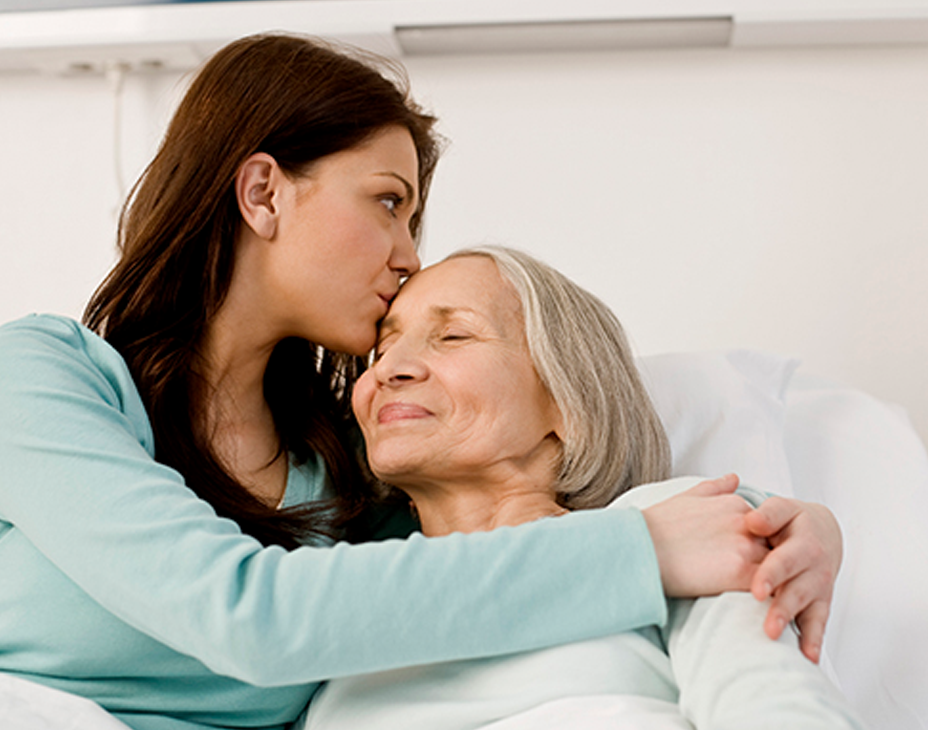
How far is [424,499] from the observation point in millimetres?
1241

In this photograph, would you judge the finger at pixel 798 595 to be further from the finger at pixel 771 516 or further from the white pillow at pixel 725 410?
the white pillow at pixel 725 410

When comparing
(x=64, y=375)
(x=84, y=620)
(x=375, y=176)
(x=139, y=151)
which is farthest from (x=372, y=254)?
(x=139, y=151)

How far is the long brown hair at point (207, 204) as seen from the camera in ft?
4.14

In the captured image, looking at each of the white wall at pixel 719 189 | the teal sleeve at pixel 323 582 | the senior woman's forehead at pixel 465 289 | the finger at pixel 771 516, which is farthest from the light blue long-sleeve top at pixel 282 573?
the white wall at pixel 719 189

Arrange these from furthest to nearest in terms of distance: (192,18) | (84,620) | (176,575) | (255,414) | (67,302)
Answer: (67,302), (192,18), (255,414), (84,620), (176,575)

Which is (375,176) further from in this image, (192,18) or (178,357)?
(192,18)

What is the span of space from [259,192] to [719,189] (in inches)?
37.0

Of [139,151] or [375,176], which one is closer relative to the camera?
[375,176]

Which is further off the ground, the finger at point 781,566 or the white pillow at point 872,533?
the finger at point 781,566

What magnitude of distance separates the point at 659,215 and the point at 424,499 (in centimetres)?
88

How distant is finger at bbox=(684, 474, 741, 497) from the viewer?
0.96 metres

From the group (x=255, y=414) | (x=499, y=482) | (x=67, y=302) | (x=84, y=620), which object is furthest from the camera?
(x=67, y=302)

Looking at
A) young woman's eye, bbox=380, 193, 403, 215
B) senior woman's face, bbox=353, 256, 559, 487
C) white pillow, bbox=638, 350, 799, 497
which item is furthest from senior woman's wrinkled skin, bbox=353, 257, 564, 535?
white pillow, bbox=638, 350, 799, 497

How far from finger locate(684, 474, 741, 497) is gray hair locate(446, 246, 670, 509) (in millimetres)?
223
